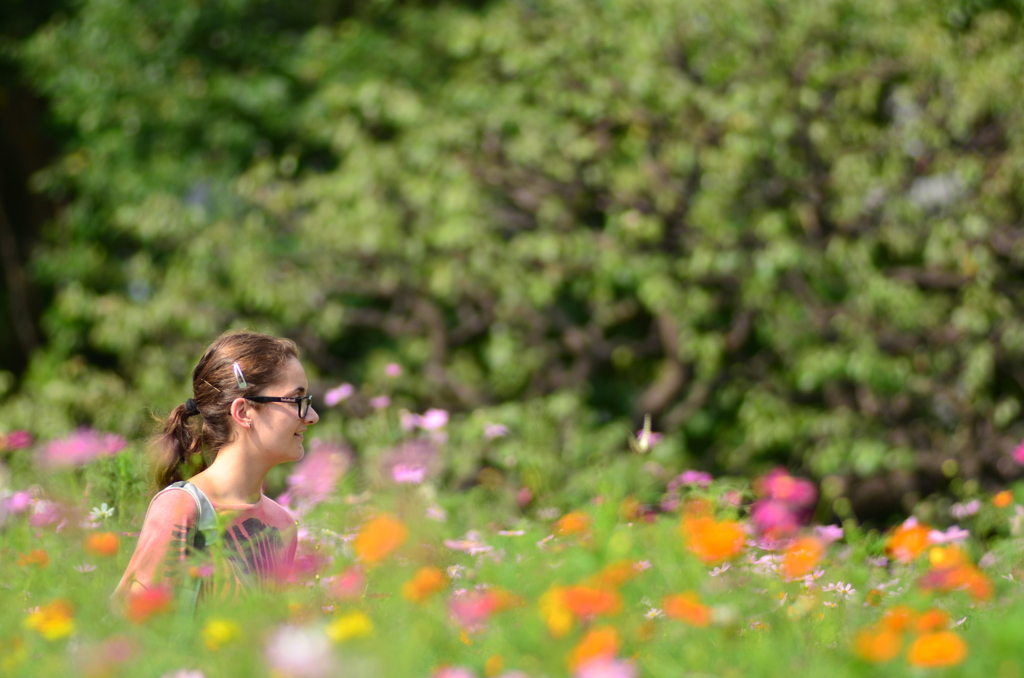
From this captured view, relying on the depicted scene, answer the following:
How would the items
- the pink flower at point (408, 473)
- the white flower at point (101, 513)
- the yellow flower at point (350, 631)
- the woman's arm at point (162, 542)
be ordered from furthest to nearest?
the pink flower at point (408, 473) < the white flower at point (101, 513) < the woman's arm at point (162, 542) < the yellow flower at point (350, 631)

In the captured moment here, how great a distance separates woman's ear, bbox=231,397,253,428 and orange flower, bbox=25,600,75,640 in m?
0.69

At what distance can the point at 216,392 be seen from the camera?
230 centimetres

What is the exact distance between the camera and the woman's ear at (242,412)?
2.25m

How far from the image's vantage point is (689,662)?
1.52 m

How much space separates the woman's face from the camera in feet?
7.41

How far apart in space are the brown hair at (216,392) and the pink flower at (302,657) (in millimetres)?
1035

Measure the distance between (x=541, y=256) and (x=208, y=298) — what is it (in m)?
2.31

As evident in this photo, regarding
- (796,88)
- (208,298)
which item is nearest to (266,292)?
(208,298)

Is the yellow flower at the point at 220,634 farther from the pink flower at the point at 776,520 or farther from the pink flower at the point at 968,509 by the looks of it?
the pink flower at the point at 968,509

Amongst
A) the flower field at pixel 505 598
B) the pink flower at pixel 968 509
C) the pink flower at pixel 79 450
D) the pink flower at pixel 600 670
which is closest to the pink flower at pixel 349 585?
the flower field at pixel 505 598

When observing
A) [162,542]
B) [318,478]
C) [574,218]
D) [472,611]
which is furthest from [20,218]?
[472,611]

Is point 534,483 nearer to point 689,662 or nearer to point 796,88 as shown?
point 689,662

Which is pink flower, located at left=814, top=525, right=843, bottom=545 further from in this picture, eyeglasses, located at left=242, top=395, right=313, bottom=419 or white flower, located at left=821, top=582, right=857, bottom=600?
eyeglasses, located at left=242, top=395, right=313, bottom=419

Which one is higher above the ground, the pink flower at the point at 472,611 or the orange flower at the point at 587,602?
the pink flower at the point at 472,611
